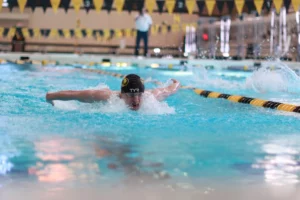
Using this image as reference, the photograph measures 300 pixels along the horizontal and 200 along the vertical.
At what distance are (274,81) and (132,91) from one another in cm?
374

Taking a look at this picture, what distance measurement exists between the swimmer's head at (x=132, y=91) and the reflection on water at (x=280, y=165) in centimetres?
148

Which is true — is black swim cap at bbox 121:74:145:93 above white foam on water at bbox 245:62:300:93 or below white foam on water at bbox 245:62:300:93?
above

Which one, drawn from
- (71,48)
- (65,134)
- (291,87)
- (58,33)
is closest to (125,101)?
(65,134)

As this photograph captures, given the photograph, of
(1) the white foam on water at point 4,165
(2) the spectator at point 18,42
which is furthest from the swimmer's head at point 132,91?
(2) the spectator at point 18,42

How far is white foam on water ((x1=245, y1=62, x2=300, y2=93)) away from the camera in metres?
7.95

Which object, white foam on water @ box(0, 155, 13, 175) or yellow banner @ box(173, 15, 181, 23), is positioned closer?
white foam on water @ box(0, 155, 13, 175)

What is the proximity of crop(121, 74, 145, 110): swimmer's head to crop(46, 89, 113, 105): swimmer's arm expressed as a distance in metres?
0.20

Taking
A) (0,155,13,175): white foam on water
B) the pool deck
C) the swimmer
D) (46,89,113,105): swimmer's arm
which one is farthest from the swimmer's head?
the pool deck

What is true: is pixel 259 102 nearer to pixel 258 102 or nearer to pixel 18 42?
pixel 258 102

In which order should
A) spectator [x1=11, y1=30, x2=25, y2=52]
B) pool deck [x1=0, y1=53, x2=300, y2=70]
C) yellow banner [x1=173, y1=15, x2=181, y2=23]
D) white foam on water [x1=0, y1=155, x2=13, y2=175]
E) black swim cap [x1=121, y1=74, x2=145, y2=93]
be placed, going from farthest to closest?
yellow banner [x1=173, y1=15, x2=181, y2=23], spectator [x1=11, y1=30, x2=25, y2=52], pool deck [x1=0, y1=53, x2=300, y2=70], black swim cap [x1=121, y1=74, x2=145, y2=93], white foam on water [x1=0, y1=155, x2=13, y2=175]

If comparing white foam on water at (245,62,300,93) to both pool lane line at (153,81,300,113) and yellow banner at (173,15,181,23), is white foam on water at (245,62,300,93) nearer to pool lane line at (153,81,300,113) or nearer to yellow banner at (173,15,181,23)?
pool lane line at (153,81,300,113)

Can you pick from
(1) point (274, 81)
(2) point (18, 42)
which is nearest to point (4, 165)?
(1) point (274, 81)

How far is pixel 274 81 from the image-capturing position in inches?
315

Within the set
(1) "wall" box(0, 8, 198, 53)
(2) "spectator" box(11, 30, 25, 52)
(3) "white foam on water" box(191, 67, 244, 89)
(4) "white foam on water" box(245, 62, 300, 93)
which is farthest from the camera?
(1) "wall" box(0, 8, 198, 53)
